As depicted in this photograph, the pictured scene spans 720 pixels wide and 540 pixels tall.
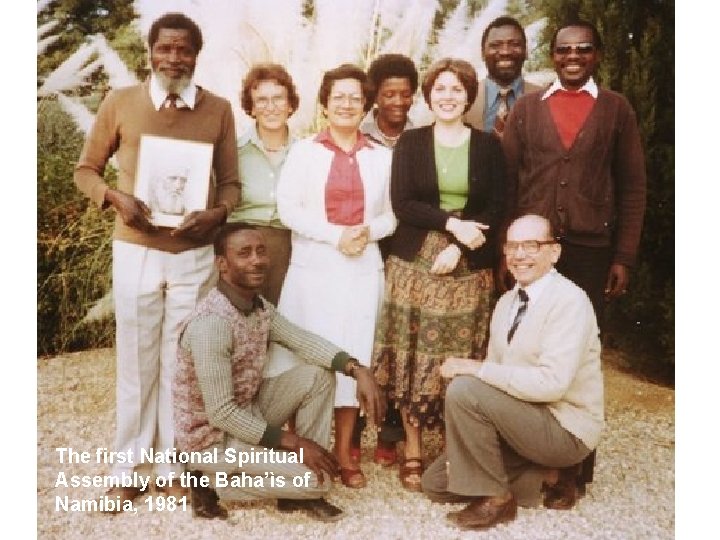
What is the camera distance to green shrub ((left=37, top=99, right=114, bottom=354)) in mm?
4559

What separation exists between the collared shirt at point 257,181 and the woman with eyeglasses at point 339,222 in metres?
0.05

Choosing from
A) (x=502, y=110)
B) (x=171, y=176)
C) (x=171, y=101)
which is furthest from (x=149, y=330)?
(x=502, y=110)

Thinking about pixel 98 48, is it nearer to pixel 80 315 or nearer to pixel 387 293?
pixel 80 315

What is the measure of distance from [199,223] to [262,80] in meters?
0.84

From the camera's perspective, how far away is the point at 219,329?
14.0ft

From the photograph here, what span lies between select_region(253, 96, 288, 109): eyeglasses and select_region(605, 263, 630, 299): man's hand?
1.91 metres

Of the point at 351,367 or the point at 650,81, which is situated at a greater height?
the point at 650,81

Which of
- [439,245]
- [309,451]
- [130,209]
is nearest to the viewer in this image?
[309,451]

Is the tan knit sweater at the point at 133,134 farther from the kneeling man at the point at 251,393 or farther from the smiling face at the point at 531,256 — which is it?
the smiling face at the point at 531,256

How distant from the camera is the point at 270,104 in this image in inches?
186

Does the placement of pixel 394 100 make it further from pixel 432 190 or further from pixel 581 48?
pixel 581 48

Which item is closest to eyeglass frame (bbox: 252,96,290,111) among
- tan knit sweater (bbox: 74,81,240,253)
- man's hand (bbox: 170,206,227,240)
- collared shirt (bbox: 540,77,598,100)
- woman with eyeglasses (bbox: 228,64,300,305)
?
woman with eyeglasses (bbox: 228,64,300,305)

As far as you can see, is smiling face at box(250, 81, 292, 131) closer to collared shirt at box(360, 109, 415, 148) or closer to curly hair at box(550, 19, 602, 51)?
collared shirt at box(360, 109, 415, 148)

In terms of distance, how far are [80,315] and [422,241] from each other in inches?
73.2
